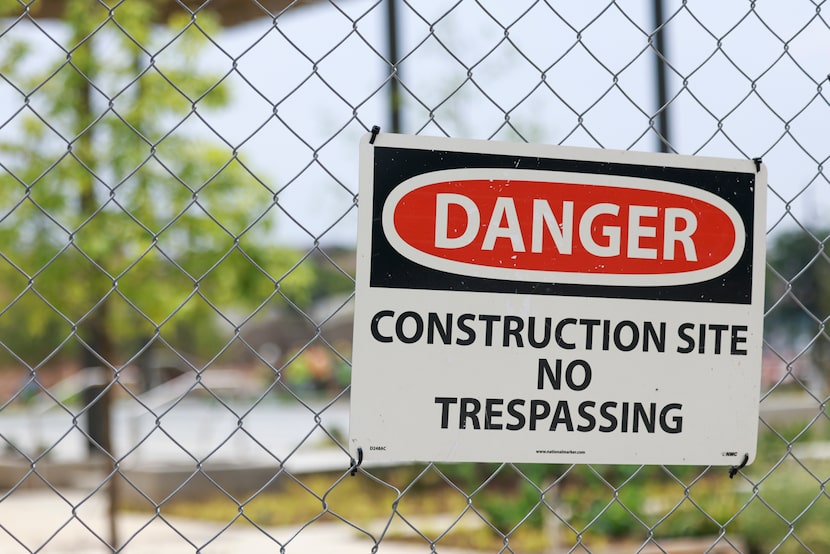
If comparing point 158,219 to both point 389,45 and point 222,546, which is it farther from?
point 389,45

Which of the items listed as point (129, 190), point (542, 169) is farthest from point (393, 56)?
point (542, 169)

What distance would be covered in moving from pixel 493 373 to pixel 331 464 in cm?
954

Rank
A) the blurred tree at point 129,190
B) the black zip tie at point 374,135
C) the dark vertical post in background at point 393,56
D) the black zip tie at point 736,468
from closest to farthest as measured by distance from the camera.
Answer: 1. the black zip tie at point 374,135
2. the black zip tie at point 736,468
3. the blurred tree at point 129,190
4. the dark vertical post in background at point 393,56

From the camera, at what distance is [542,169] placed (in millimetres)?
1854

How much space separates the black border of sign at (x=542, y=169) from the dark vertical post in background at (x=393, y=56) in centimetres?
864

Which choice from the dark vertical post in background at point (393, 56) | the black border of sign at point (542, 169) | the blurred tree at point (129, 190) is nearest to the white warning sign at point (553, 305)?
the black border of sign at point (542, 169)

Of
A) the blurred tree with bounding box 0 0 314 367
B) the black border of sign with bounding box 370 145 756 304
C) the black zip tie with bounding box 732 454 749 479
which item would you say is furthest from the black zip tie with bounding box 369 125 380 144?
the blurred tree with bounding box 0 0 314 367

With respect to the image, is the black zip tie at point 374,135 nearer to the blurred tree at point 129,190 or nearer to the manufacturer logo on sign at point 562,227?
the manufacturer logo on sign at point 562,227

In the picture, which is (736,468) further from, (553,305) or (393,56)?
(393,56)

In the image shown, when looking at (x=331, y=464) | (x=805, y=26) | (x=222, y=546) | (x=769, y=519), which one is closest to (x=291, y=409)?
(x=331, y=464)

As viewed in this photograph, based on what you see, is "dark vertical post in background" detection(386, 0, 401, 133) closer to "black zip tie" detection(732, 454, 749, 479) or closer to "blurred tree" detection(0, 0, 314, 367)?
"blurred tree" detection(0, 0, 314, 367)

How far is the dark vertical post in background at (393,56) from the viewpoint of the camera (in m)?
10.8

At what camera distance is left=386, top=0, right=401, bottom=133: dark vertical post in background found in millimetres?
10805

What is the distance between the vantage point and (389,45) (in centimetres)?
1147
